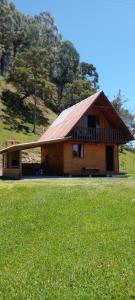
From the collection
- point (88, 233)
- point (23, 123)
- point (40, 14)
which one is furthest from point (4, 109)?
point (40, 14)

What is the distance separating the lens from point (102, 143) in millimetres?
31734

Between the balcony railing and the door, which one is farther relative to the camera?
the door

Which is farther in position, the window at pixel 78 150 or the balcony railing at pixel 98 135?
the window at pixel 78 150

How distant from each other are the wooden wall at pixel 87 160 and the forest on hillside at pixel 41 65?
2658 centimetres

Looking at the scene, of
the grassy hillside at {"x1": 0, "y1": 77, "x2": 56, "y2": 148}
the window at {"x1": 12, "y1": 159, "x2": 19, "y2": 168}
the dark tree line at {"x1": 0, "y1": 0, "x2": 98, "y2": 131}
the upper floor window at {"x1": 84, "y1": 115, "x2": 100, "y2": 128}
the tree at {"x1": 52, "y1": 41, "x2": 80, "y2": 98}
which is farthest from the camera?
the tree at {"x1": 52, "y1": 41, "x2": 80, "y2": 98}

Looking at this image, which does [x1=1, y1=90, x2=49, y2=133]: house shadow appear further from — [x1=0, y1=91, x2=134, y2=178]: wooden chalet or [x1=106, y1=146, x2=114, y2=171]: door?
[x1=0, y1=91, x2=134, y2=178]: wooden chalet

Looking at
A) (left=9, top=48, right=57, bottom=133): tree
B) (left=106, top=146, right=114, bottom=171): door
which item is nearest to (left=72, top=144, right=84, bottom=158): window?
(left=106, top=146, right=114, bottom=171): door

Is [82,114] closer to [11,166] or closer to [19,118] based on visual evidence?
[11,166]

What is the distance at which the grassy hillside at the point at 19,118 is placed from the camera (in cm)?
5196

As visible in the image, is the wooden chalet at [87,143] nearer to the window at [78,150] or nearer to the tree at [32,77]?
the window at [78,150]

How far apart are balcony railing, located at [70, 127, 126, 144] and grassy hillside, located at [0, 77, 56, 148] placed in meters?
15.8

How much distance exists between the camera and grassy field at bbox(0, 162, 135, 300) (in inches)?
265

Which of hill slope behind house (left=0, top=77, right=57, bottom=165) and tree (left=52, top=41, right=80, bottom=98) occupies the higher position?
→ tree (left=52, top=41, right=80, bottom=98)

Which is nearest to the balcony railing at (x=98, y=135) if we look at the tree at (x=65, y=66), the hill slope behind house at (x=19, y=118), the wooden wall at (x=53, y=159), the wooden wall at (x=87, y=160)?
the wooden wall at (x=87, y=160)
